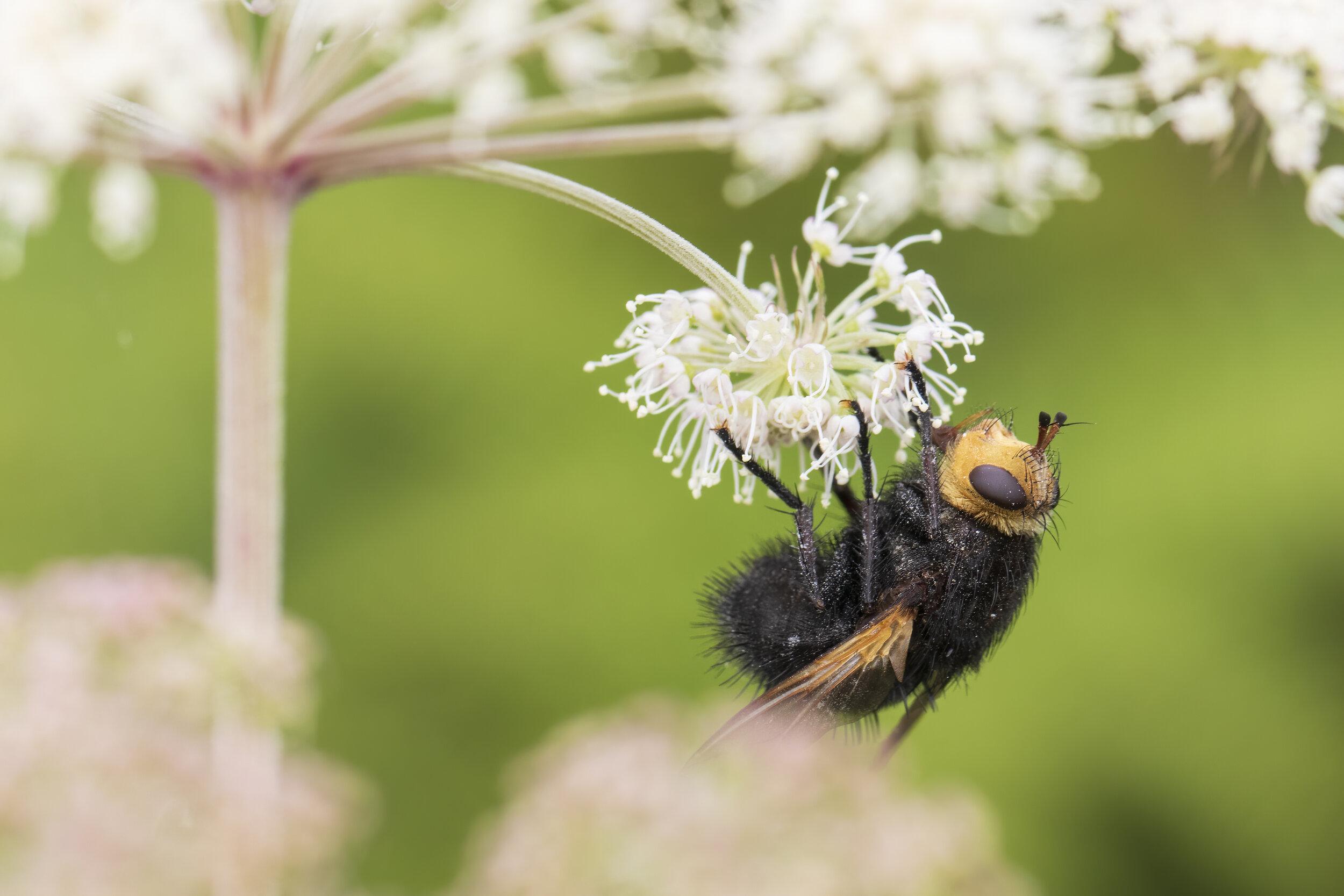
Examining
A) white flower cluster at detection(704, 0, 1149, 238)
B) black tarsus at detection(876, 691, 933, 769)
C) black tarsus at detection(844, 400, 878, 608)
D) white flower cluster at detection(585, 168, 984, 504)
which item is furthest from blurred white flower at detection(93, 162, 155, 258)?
black tarsus at detection(876, 691, 933, 769)

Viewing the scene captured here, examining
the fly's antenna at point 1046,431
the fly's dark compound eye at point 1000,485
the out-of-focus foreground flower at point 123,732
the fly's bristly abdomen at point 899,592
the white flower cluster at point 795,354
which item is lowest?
the out-of-focus foreground flower at point 123,732

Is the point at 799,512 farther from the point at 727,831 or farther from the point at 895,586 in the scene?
the point at 727,831

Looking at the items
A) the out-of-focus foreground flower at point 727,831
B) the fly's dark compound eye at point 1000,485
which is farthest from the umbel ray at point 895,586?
the out-of-focus foreground flower at point 727,831

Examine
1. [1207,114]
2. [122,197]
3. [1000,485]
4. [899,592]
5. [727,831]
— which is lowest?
[727,831]

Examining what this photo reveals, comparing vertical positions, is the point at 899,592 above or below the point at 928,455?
below

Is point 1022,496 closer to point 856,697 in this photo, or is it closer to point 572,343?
point 856,697

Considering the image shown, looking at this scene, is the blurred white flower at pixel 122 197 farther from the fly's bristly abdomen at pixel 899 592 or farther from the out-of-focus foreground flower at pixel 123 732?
the fly's bristly abdomen at pixel 899 592

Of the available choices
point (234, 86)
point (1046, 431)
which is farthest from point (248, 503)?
point (1046, 431)

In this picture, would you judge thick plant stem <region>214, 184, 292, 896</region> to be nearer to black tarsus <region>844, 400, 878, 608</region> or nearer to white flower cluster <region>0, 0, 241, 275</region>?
white flower cluster <region>0, 0, 241, 275</region>
